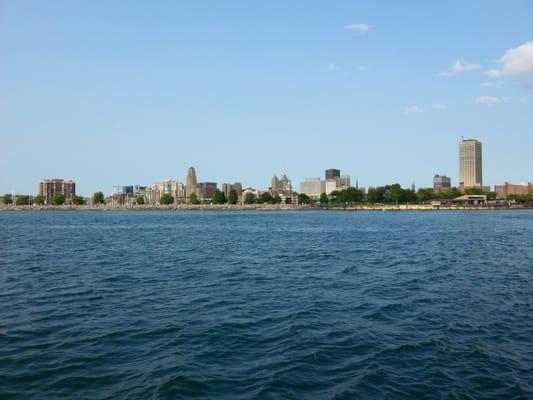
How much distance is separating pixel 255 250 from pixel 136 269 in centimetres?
1606

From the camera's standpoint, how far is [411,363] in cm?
1330

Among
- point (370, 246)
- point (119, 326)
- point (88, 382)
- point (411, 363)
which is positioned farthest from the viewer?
point (370, 246)

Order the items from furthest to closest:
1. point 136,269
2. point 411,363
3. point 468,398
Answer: point 136,269
point 411,363
point 468,398

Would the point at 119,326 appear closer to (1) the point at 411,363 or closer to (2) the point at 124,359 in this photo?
(2) the point at 124,359

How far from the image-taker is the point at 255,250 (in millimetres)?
46812

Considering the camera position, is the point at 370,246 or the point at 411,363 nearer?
the point at 411,363

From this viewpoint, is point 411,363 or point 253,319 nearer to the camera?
point 411,363

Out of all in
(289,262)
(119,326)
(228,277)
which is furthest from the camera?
(289,262)

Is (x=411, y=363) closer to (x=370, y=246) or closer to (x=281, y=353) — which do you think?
(x=281, y=353)

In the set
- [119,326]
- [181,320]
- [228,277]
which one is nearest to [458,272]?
[228,277]

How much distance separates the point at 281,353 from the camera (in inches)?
556

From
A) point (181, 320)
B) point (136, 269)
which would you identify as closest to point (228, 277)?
point (136, 269)

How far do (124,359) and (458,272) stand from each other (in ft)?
78.2

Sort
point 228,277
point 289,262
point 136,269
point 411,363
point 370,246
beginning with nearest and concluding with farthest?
point 411,363, point 228,277, point 136,269, point 289,262, point 370,246
